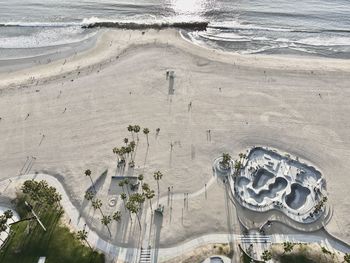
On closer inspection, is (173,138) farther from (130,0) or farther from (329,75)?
(130,0)

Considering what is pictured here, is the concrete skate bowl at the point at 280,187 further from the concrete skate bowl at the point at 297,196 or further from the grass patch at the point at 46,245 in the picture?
the grass patch at the point at 46,245

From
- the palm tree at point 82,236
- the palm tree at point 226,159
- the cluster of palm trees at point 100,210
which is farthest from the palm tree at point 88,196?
the palm tree at point 226,159

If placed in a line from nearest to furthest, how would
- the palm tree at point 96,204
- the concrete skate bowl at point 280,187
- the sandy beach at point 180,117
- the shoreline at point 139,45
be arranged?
the palm tree at point 96,204 < the concrete skate bowl at point 280,187 < the sandy beach at point 180,117 < the shoreline at point 139,45

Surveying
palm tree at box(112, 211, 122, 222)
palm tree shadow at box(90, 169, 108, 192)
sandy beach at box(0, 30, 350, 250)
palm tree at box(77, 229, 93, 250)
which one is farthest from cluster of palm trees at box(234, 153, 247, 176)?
palm tree at box(77, 229, 93, 250)

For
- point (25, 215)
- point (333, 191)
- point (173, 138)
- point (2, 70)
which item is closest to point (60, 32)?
point (2, 70)

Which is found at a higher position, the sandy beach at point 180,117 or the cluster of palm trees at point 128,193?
the sandy beach at point 180,117

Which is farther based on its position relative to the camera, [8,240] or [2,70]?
[2,70]
